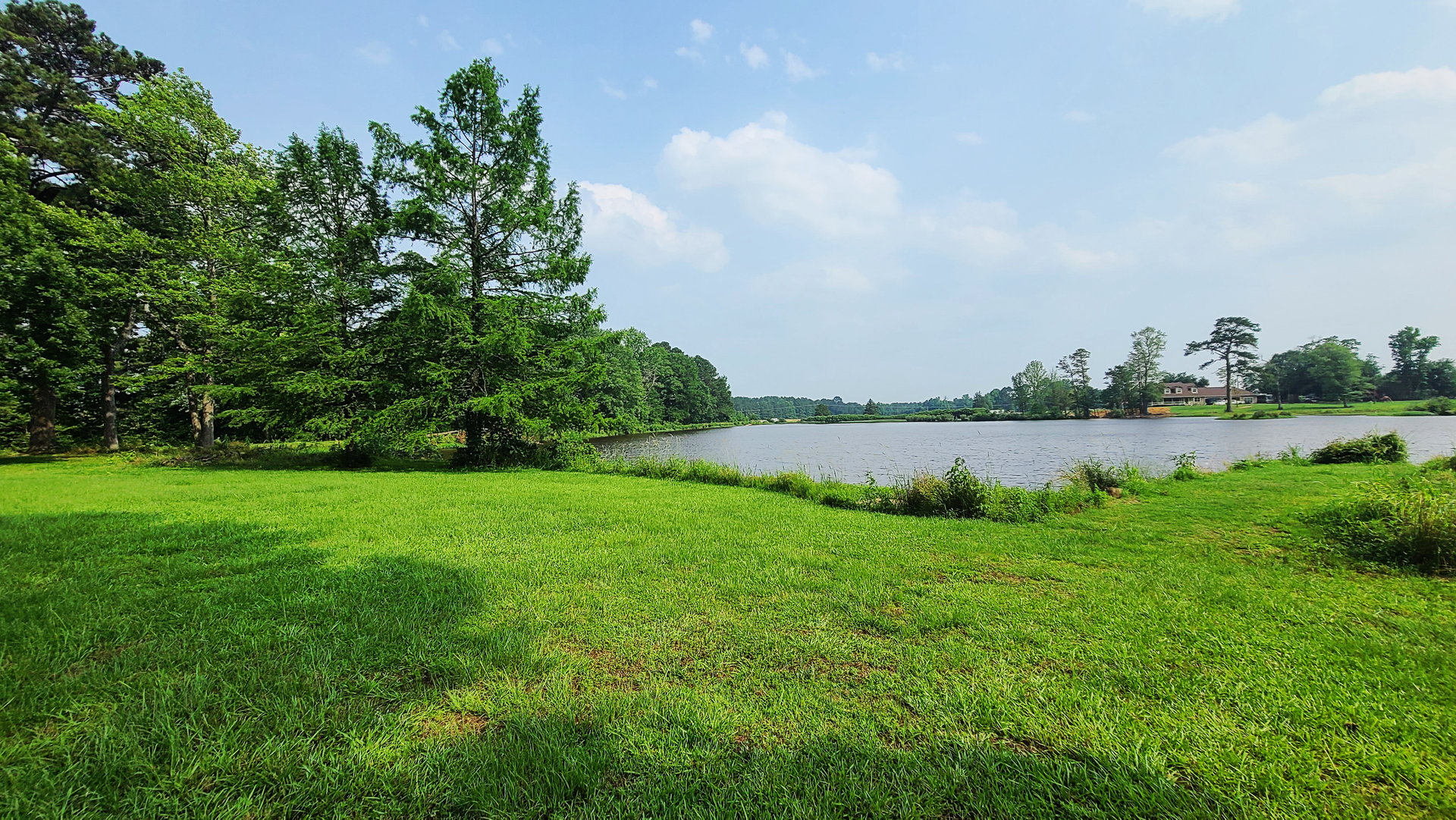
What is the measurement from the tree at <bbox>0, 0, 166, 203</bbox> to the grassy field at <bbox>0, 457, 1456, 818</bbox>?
2052 cm

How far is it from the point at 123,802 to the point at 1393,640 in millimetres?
6812

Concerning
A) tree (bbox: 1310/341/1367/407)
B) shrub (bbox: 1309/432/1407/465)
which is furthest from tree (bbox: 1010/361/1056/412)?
shrub (bbox: 1309/432/1407/465)

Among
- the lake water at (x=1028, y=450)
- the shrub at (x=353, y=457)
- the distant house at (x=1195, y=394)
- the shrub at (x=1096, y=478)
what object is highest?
the distant house at (x=1195, y=394)

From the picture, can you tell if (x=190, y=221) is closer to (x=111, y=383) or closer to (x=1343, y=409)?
(x=111, y=383)

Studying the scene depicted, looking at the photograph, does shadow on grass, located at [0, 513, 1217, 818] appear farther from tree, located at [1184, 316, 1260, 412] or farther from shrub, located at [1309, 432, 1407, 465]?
tree, located at [1184, 316, 1260, 412]

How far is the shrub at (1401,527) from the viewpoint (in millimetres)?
4500

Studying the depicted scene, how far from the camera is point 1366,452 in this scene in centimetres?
1388

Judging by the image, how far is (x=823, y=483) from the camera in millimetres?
10164

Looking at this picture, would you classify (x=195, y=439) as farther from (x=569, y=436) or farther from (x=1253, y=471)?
(x=1253, y=471)

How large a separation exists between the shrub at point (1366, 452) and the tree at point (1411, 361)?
288 feet

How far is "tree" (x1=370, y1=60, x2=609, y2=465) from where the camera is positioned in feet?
46.9

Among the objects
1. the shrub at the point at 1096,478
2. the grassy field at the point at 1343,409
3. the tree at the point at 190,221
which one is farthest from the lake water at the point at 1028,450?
the grassy field at the point at 1343,409

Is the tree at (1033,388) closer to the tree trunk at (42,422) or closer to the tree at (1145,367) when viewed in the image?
the tree at (1145,367)

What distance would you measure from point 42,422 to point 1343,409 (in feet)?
344
